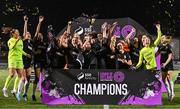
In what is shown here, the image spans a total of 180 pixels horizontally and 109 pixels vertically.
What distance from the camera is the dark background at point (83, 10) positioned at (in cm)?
4816

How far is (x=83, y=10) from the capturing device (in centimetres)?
4794

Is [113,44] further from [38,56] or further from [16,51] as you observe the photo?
[16,51]

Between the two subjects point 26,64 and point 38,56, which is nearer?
point 38,56

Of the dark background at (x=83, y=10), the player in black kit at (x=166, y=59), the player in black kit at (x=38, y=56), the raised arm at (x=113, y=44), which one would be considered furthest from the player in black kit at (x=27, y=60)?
the dark background at (x=83, y=10)

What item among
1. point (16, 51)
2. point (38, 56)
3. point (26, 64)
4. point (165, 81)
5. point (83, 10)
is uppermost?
point (83, 10)

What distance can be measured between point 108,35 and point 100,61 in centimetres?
110

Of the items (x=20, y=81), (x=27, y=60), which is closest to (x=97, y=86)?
(x=20, y=81)

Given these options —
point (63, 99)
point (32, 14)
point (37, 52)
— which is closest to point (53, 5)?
point (32, 14)

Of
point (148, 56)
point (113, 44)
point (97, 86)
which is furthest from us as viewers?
point (148, 56)

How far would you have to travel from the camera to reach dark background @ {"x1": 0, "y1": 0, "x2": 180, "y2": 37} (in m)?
48.2

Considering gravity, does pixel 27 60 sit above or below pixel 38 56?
below

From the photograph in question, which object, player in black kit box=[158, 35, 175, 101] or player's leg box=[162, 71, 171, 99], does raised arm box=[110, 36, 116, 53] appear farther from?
player's leg box=[162, 71, 171, 99]

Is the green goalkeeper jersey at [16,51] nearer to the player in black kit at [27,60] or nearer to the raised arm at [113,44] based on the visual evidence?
the player in black kit at [27,60]

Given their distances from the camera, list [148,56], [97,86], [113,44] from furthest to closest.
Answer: [148,56] < [113,44] < [97,86]
